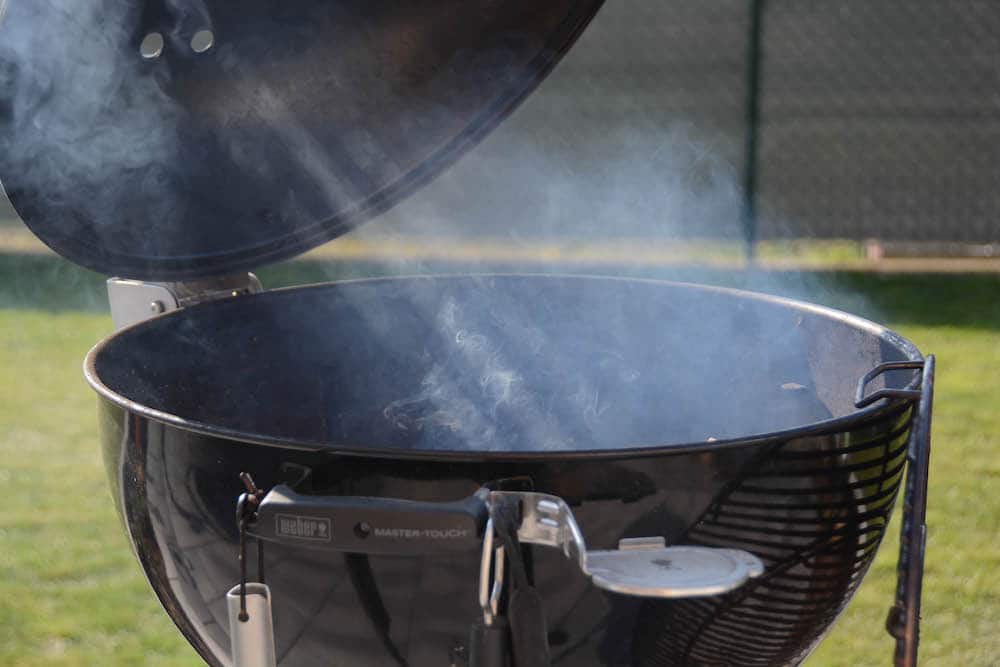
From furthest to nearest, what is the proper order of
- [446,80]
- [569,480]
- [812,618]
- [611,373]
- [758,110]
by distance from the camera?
[758,110], [611,373], [446,80], [812,618], [569,480]

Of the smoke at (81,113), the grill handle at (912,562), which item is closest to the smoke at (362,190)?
the smoke at (81,113)

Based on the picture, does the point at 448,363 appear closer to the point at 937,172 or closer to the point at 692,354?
the point at 692,354

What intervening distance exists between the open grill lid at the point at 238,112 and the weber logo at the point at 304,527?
2.15 ft

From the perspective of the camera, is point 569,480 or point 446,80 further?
point 446,80

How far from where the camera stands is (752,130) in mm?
5230

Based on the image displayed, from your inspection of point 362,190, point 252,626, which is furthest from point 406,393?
point 252,626

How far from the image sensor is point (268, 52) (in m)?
1.63

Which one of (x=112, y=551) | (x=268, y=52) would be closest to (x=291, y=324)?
(x=268, y=52)

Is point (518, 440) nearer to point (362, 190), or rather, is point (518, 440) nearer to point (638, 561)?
point (362, 190)

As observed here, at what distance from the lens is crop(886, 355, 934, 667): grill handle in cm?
106

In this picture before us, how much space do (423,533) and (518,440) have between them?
714mm

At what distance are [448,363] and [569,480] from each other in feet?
2.53

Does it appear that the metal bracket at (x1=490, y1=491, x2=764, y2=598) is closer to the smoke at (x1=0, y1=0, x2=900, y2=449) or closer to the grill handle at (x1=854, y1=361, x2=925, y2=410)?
the grill handle at (x1=854, y1=361, x2=925, y2=410)

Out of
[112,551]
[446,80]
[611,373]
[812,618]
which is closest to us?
[812,618]
